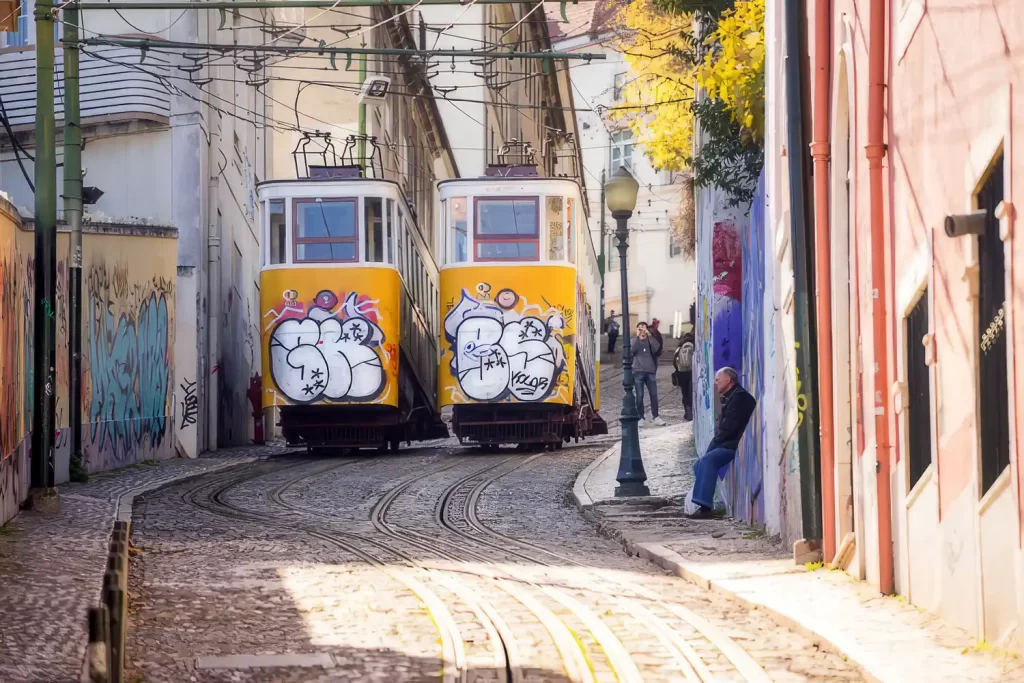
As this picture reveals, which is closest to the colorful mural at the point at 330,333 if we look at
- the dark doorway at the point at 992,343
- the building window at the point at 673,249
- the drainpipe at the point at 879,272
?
the drainpipe at the point at 879,272

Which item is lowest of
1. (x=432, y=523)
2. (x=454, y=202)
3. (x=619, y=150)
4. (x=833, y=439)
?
(x=432, y=523)

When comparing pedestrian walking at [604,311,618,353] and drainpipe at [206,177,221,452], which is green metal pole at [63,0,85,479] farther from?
pedestrian walking at [604,311,618,353]

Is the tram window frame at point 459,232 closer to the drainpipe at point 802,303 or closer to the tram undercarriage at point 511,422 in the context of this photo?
the tram undercarriage at point 511,422

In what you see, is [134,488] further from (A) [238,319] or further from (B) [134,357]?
(A) [238,319]

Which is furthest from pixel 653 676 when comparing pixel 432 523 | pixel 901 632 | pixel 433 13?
pixel 433 13

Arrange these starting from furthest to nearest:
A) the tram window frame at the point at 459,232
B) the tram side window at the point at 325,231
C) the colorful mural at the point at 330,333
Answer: the tram window frame at the point at 459,232, the tram side window at the point at 325,231, the colorful mural at the point at 330,333

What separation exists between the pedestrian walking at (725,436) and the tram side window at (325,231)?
10.4 metres

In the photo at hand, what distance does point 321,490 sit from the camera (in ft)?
57.0

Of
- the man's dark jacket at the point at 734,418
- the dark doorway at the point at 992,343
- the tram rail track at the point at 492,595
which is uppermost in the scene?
the dark doorway at the point at 992,343

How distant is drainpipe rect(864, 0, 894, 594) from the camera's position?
27.6 feet

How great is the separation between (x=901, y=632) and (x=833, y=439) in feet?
9.13

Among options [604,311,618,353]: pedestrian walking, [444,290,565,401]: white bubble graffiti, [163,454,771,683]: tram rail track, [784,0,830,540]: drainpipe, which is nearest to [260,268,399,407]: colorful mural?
[444,290,565,401]: white bubble graffiti

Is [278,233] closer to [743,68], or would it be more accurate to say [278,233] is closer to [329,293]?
[329,293]

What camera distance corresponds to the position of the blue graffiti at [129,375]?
19.9 meters
